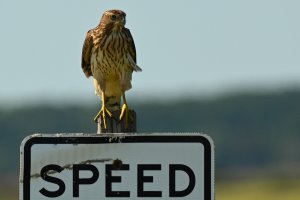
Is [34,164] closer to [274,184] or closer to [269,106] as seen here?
[274,184]

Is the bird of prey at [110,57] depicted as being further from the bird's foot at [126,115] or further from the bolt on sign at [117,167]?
the bolt on sign at [117,167]

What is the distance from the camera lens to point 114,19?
11.9 meters

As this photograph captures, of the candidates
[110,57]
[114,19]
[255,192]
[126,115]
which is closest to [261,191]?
[255,192]

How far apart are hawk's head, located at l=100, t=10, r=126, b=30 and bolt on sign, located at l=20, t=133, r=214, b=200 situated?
4217 mm

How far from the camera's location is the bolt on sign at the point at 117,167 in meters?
7.63

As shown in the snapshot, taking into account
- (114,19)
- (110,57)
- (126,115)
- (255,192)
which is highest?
(114,19)

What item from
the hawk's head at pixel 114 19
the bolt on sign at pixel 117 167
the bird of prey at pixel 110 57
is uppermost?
the hawk's head at pixel 114 19

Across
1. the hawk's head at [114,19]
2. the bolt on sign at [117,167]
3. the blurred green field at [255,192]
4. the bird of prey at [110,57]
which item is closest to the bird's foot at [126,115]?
the bolt on sign at [117,167]

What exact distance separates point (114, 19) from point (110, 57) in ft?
1.34

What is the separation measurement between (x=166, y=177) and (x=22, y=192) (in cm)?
82

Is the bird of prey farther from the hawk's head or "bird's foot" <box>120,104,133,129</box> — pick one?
"bird's foot" <box>120,104,133,129</box>

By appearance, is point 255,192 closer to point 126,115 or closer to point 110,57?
point 110,57

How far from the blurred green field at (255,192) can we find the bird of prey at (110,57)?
4091 cm

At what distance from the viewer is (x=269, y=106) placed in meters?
178
